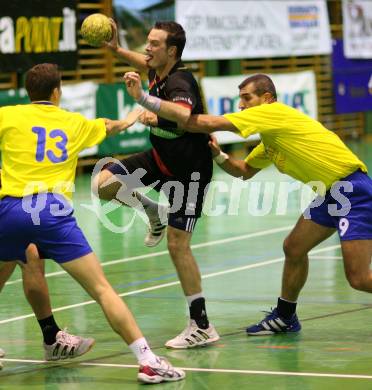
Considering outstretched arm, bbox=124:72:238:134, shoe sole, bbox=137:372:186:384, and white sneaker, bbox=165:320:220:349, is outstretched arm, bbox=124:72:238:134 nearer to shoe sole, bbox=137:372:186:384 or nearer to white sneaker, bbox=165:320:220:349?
Answer: white sneaker, bbox=165:320:220:349

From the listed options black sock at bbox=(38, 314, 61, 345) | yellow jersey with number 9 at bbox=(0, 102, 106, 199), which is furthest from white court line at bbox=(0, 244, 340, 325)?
yellow jersey with number 9 at bbox=(0, 102, 106, 199)

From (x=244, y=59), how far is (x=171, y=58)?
18.2 m

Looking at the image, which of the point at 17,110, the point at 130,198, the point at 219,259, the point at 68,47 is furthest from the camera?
the point at 68,47

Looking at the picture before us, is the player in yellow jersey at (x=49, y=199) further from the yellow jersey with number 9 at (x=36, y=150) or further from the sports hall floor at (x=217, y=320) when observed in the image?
the sports hall floor at (x=217, y=320)

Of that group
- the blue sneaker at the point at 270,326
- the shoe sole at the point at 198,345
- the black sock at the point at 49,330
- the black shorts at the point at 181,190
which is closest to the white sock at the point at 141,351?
the black sock at the point at 49,330

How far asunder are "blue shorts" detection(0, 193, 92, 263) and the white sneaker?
4.97ft

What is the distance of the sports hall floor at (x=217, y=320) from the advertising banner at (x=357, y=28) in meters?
14.7

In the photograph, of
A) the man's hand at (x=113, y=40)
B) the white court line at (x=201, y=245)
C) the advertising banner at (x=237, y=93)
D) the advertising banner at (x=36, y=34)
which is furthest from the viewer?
the advertising banner at (x=237, y=93)

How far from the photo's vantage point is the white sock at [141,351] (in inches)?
293

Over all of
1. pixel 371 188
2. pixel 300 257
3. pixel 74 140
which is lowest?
pixel 300 257

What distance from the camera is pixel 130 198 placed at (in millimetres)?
9984

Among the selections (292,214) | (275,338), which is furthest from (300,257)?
(292,214)

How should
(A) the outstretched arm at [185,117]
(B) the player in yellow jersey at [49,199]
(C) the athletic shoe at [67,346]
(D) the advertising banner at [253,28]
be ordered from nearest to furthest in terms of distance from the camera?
(B) the player in yellow jersey at [49,199]
(A) the outstretched arm at [185,117]
(C) the athletic shoe at [67,346]
(D) the advertising banner at [253,28]

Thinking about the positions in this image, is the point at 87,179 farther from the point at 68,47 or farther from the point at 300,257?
the point at 300,257
